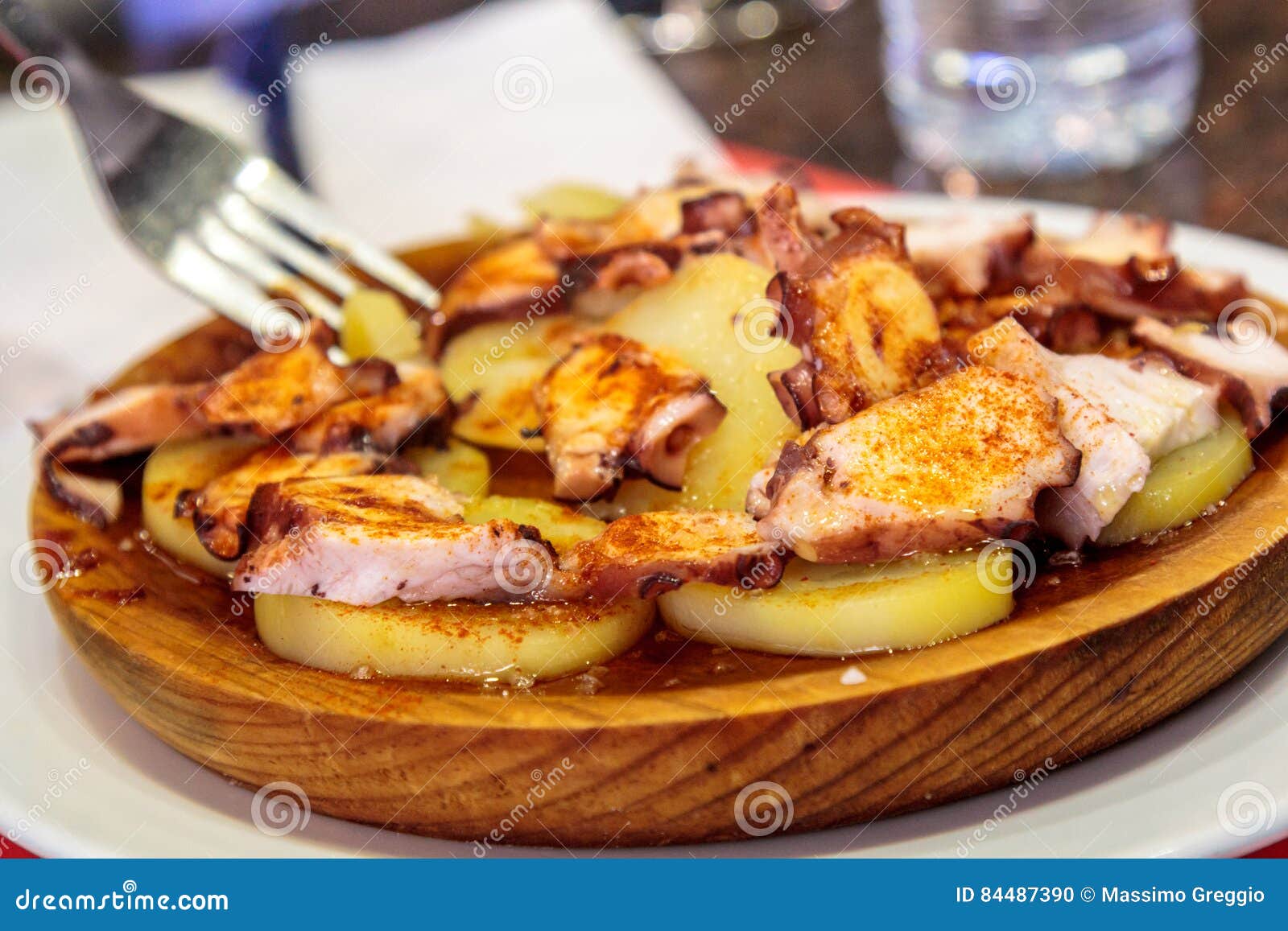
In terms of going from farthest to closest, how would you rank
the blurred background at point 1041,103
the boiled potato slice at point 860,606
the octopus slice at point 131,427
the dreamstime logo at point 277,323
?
the blurred background at point 1041,103
the dreamstime logo at point 277,323
the octopus slice at point 131,427
the boiled potato slice at point 860,606

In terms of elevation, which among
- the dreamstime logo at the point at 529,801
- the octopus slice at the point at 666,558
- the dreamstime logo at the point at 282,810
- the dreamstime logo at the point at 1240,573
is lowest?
the dreamstime logo at the point at 282,810

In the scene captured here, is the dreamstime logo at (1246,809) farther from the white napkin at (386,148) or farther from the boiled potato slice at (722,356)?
the white napkin at (386,148)

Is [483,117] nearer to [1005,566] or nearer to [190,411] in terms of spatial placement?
[190,411]

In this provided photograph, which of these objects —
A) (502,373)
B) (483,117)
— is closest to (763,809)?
(502,373)

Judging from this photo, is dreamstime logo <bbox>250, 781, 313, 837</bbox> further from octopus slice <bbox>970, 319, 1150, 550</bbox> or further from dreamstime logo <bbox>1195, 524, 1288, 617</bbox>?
dreamstime logo <bbox>1195, 524, 1288, 617</bbox>

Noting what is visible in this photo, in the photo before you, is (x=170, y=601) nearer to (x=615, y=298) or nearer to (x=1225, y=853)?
(x=615, y=298)

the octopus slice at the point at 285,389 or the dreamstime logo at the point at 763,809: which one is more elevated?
the octopus slice at the point at 285,389

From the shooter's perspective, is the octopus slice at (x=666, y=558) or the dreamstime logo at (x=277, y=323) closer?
the octopus slice at (x=666, y=558)

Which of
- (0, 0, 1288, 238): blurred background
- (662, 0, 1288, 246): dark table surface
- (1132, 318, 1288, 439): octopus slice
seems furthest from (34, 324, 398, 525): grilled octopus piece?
(662, 0, 1288, 246): dark table surface

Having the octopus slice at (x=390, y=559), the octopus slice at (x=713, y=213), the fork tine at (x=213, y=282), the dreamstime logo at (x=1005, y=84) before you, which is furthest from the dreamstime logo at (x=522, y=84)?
the octopus slice at (x=390, y=559)
